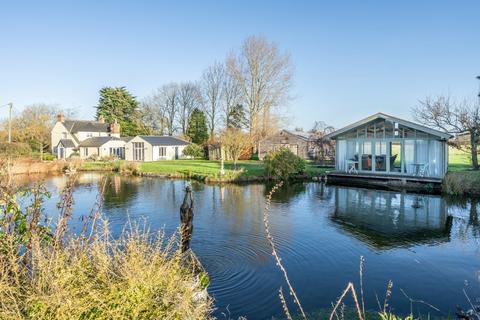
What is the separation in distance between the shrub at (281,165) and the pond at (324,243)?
17.5 feet

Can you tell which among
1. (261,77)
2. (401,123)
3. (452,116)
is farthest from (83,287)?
(261,77)

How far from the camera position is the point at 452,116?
22.9 m

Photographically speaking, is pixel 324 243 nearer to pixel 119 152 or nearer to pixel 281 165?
pixel 281 165

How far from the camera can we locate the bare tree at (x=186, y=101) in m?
49.4

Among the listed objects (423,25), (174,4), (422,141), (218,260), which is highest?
(174,4)

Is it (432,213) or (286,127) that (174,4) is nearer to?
(432,213)

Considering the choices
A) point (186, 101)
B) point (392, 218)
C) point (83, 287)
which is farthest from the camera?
point (186, 101)

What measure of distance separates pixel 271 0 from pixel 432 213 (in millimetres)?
11965

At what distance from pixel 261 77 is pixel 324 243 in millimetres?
28621

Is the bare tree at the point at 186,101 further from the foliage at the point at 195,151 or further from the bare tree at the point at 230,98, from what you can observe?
the foliage at the point at 195,151

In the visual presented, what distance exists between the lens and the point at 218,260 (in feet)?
26.0

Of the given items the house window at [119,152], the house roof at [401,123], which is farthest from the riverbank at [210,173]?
the house window at [119,152]

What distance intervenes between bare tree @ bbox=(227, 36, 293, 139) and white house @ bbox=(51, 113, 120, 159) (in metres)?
19.3

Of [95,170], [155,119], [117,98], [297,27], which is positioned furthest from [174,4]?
[117,98]
